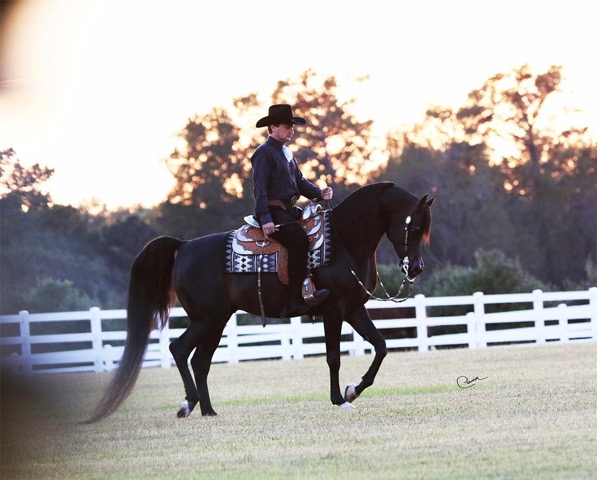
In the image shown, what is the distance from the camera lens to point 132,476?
201 inches

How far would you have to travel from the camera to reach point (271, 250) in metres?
9.22

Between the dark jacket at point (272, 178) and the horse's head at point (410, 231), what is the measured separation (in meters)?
0.66

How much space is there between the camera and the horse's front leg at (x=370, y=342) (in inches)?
358

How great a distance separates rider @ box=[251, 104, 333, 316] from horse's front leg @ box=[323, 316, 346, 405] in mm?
236

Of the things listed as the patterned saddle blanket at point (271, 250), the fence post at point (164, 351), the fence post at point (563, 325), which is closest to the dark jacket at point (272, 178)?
the patterned saddle blanket at point (271, 250)

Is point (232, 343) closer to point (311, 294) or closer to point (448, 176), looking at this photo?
point (311, 294)

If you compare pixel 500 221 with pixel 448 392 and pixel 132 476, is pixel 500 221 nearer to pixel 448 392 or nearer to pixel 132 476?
pixel 448 392

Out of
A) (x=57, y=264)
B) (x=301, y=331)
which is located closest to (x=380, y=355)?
(x=57, y=264)

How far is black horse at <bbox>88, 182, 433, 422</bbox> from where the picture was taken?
909cm

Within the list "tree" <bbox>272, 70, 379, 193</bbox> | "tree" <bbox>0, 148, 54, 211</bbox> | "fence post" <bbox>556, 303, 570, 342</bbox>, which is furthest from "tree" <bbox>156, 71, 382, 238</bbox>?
"tree" <bbox>0, 148, 54, 211</bbox>

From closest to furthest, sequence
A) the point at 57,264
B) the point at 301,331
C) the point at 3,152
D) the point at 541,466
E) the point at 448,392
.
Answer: the point at 3,152, the point at 57,264, the point at 541,466, the point at 448,392, the point at 301,331

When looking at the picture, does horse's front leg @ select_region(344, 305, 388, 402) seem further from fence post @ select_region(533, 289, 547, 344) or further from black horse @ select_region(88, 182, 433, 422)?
fence post @ select_region(533, 289, 547, 344)

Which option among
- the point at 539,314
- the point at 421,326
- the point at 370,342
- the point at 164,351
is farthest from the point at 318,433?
the point at 539,314

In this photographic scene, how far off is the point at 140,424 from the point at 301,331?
49.3 ft
